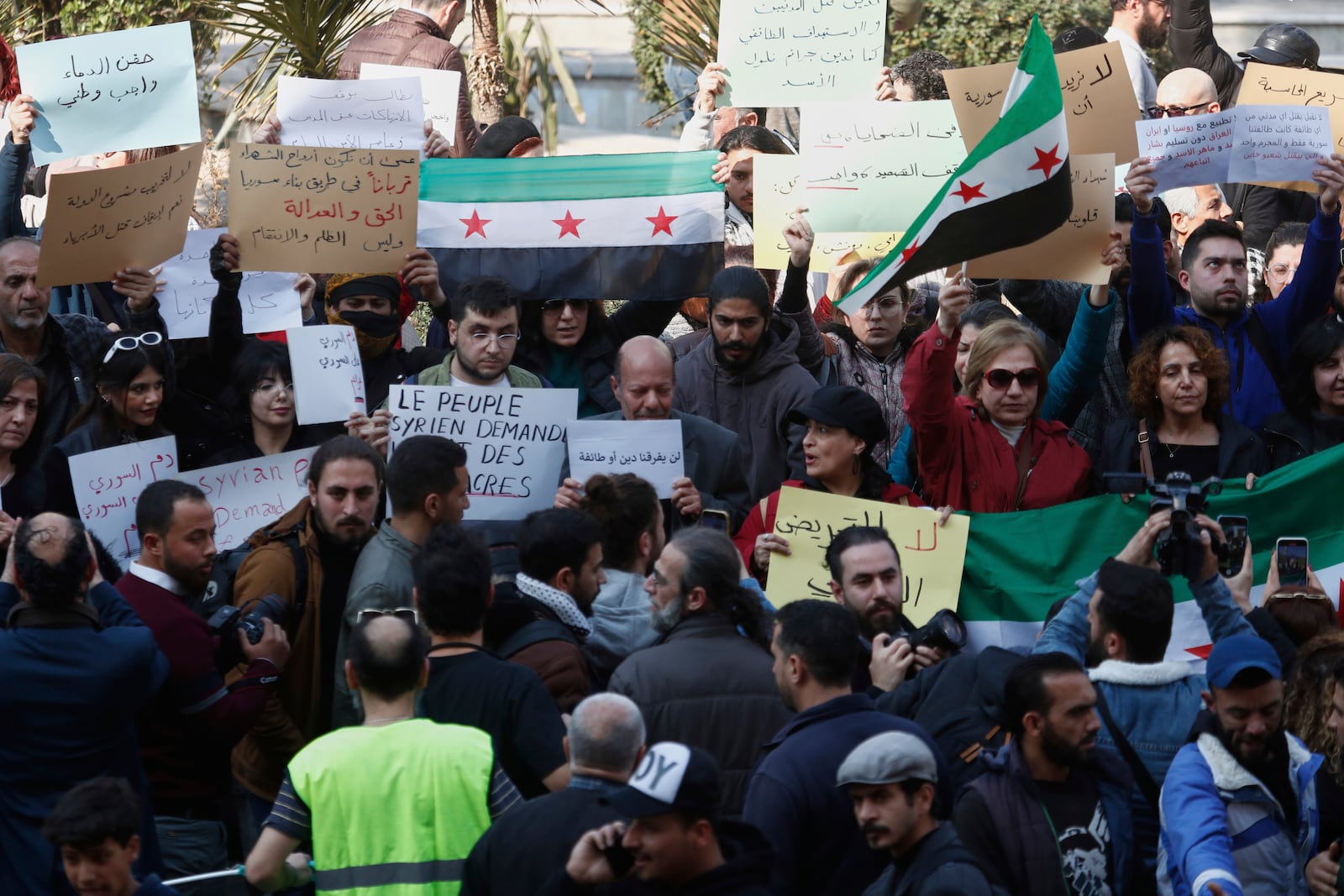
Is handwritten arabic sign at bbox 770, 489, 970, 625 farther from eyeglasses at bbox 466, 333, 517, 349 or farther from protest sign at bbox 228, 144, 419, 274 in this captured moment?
protest sign at bbox 228, 144, 419, 274

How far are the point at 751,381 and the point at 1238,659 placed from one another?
3.06 meters

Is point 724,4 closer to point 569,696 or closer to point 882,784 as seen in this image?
point 569,696

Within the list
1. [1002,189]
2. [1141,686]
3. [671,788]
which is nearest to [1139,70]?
[1002,189]

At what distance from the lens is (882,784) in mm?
4438

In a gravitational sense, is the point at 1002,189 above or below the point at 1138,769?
above

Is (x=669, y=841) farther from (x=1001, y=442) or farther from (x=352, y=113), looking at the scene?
(x=352, y=113)

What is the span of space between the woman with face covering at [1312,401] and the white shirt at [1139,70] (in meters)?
3.91

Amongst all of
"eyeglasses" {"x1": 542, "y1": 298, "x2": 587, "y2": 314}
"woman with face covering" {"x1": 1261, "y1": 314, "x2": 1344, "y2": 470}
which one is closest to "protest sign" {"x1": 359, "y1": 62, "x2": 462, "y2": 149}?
"eyeglasses" {"x1": 542, "y1": 298, "x2": 587, "y2": 314}

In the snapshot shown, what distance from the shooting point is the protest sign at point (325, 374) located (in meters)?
7.25

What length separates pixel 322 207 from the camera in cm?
771

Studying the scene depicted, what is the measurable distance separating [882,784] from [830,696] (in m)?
0.62

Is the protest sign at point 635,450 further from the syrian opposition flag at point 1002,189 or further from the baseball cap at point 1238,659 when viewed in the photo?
the baseball cap at point 1238,659

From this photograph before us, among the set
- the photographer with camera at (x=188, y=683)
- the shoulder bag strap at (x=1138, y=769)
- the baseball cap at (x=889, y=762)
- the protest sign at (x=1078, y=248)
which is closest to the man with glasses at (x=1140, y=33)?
the protest sign at (x=1078, y=248)

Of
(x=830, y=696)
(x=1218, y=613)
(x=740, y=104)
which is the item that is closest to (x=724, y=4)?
(x=740, y=104)
